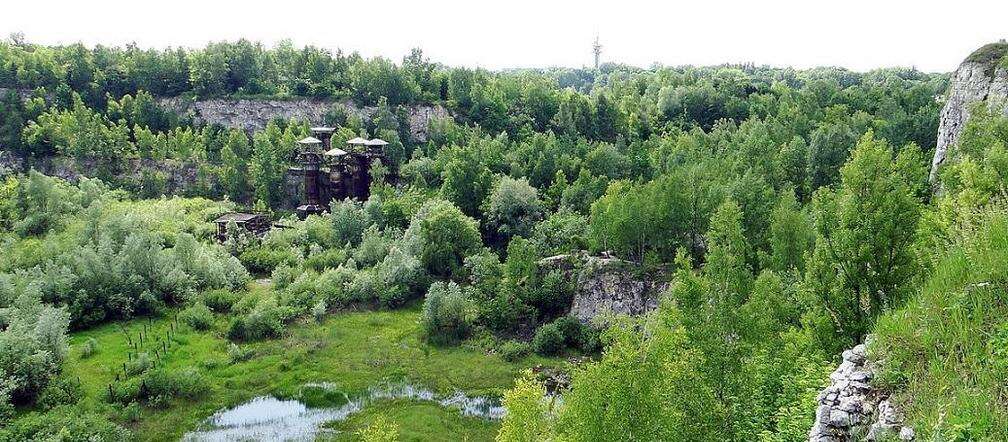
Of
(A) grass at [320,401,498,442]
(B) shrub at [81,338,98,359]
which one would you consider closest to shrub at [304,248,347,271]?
(B) shrub at [81,338,98,359]

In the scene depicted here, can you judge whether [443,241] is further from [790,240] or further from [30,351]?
[790,240]

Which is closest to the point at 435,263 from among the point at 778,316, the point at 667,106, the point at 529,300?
the point at 529,300

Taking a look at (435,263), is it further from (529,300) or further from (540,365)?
(540,365)

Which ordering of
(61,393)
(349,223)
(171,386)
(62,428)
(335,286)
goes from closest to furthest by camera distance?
(62,428) < (61,393) < (171,386) < (335,286) < (349,223)

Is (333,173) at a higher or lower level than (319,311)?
higher

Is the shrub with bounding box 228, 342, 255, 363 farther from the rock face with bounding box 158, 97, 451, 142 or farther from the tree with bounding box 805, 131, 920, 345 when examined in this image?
the rock face with bounding box 158, 97, 451, 142

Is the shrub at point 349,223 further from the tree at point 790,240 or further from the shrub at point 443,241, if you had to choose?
the tree at point 790,240

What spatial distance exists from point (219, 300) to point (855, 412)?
42108 mm

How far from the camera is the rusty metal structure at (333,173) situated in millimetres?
63781

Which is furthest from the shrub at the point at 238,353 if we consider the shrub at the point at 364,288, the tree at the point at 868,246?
the tree at the point at 868,246

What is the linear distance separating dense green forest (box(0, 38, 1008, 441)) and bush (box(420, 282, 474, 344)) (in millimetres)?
134

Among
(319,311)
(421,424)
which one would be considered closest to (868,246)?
(421,424)

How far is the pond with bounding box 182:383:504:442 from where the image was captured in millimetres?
28953

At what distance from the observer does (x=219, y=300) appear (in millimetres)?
44344
